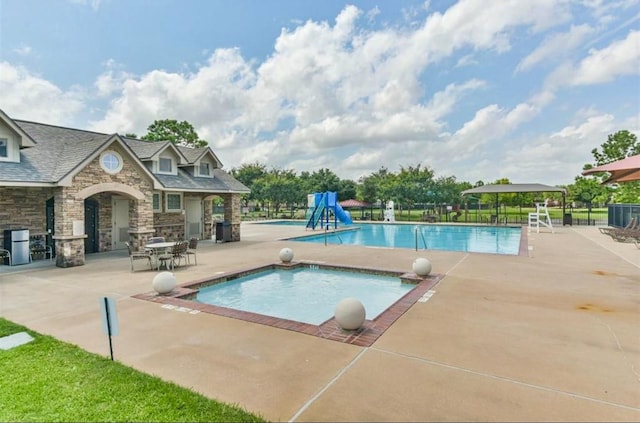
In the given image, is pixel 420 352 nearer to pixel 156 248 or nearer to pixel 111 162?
pixel 156 248

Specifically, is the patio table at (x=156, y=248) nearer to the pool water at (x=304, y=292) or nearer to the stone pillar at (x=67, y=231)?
the stone pillar at (x=67, y=231)

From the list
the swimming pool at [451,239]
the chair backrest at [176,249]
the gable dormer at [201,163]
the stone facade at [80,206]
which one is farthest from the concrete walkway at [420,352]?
the gable dormer at [201,163]

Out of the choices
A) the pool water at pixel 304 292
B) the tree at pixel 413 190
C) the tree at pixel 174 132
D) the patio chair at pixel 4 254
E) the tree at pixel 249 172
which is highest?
the tree at pixel 174 132

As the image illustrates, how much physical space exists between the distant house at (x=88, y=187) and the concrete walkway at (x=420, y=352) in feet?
12.2

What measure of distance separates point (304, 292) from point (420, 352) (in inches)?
198

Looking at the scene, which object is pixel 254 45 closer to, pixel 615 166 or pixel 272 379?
pixel 615 166

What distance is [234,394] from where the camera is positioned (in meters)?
3.56

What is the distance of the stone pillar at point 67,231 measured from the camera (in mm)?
11125

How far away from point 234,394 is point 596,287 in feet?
28.7

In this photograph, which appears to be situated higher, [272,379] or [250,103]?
[250,103]

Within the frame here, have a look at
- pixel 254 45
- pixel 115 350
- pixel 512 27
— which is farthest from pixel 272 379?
pixel 254 45

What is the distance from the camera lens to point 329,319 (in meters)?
5.98

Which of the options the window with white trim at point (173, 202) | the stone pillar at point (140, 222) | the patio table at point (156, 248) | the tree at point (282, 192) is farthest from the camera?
the tree at point (282, 192)

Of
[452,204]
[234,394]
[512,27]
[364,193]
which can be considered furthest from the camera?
[364,193]
